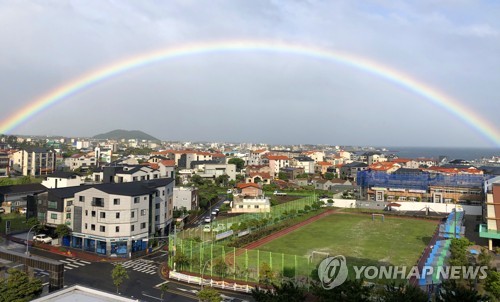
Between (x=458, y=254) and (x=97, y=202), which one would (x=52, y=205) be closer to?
(x=97, y=202)

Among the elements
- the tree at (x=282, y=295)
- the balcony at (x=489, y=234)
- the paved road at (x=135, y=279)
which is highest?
the tree at (x=282, y=295)

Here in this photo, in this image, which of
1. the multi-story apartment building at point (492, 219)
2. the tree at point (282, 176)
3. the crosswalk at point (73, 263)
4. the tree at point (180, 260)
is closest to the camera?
the tree at point (180, 260)

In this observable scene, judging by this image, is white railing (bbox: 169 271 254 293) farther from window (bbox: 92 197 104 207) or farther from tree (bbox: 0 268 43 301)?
window (bbox: 92 197 104 207)

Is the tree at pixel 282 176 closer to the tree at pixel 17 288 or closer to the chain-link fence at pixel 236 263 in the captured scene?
the chain-link fence at pixel 236 263

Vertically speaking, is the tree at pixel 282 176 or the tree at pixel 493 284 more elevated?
the tree at pixel 493 284

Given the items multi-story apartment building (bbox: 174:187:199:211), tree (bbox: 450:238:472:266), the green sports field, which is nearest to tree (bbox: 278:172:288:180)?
the green sports field

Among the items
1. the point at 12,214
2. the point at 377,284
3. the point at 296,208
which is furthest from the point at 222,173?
the point at 377,284

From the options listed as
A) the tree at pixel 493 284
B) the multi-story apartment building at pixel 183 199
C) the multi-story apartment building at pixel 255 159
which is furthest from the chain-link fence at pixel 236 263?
the multi-story apartment building at pixel 255 159

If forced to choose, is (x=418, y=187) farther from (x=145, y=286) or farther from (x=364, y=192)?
(x=145, y=286)
